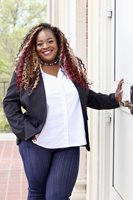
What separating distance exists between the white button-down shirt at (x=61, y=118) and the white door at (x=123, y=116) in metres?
0.28

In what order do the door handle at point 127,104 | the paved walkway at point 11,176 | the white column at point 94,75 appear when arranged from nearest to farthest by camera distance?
the door handle at point 127,104
the white column at point 94,75
the paved walkway at point 11,176

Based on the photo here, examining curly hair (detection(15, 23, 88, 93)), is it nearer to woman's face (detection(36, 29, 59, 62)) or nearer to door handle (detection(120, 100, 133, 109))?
woman's face (detection(36, 29, 59, 62))

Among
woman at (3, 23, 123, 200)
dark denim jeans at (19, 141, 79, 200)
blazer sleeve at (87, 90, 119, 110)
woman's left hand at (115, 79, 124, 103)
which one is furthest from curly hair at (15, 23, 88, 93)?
dark denim jeans at (19, 141, 79, 200)

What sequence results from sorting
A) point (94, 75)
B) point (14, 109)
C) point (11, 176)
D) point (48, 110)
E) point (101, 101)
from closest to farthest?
1. point (48, 110)
2. point (14, 109)
3. point (101, 101)
4. point (94, 75)
5. point (11, 176)

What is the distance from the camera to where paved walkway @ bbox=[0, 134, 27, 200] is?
521cm

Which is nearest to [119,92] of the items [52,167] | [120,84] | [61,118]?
[120,84]

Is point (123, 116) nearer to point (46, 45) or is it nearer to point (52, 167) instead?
point (52, 167)

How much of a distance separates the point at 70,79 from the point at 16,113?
16.3 inches

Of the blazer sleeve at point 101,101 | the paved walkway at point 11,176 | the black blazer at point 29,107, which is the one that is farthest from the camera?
the paved walkway at point 11,176

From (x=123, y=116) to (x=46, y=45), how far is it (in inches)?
26.3

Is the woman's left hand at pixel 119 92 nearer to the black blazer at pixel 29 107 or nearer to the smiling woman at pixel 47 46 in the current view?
the black blazer at pixel 29 107

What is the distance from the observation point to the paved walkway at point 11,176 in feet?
17.1

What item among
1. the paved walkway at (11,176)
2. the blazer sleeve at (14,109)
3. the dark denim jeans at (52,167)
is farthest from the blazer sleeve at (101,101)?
the paved walkway at (11,176)

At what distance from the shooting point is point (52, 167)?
303 centimetres
